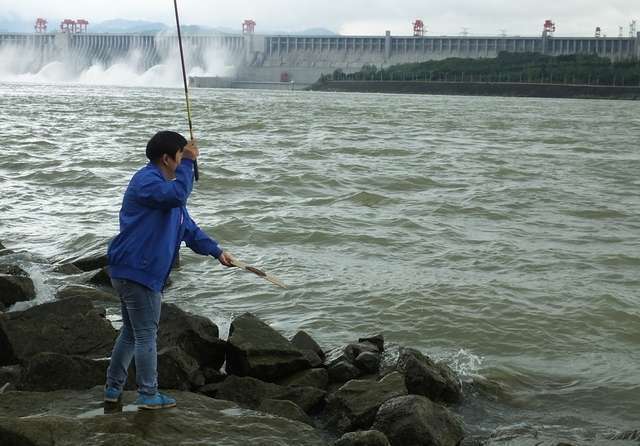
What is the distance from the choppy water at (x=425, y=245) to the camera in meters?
7.49

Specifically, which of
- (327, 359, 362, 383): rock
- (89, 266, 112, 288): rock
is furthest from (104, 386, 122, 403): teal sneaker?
(89, 266, 112, 288): rock

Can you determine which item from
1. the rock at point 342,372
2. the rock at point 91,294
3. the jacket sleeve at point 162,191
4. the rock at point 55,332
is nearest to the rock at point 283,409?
the rock at point 342,372

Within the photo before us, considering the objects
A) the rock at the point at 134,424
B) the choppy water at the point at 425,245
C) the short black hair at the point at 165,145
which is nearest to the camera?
the rock at the point at 134,424

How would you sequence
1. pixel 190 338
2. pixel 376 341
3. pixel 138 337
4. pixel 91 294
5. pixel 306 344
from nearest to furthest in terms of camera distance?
1. pixel 138 337
2. pixel 190 338
3. pixel 306 344
4. pixel 376 341
5. pixel 91 294

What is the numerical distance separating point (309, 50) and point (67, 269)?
127074 millimetres

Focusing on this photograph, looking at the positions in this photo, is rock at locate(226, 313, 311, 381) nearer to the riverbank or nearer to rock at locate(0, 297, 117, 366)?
rock at locate(0, 297, 117, 366)

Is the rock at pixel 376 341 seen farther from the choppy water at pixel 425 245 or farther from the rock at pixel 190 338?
the rock at pixel 190 338

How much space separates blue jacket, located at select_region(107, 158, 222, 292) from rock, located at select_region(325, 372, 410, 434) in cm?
145

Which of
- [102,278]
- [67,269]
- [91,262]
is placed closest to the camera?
[102,278]

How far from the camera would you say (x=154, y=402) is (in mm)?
4953

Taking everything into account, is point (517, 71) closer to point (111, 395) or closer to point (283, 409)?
point (283, 409)

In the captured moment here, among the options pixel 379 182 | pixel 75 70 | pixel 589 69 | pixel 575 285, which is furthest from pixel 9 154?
pixel 75 70

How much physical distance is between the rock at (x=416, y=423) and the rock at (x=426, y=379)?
0.67 meters

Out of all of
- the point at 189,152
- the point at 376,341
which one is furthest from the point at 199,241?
the point at 376,341
